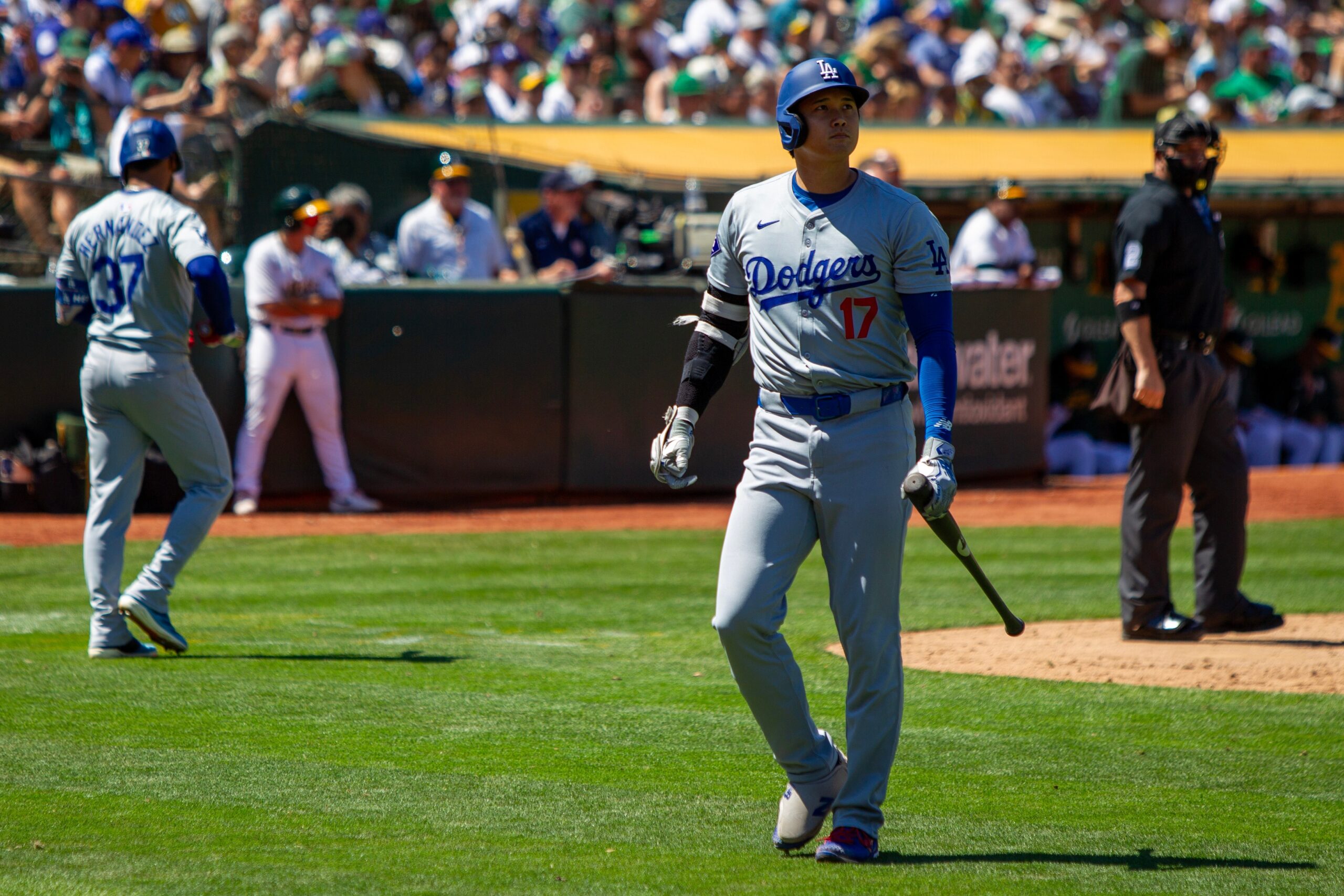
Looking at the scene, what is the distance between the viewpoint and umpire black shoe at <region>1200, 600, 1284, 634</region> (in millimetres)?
7719

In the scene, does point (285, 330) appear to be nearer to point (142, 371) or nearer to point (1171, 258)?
point (142, 371)

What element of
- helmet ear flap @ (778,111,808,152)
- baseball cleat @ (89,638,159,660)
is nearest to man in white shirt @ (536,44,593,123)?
baseball cleat @ (89,638,159,660)

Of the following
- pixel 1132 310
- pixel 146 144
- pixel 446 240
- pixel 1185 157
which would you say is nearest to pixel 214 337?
pixel 146 144

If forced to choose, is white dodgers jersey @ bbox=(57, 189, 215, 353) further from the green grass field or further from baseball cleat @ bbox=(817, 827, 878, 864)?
baseball cleat @ bbox=(817, 827, 878, 864)

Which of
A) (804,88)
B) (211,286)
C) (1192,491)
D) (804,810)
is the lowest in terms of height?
(804,810)

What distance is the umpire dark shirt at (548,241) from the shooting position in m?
13.5

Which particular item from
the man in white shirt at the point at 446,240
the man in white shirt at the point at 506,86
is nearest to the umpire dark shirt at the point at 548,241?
the man in white shirt at the point at 446,240

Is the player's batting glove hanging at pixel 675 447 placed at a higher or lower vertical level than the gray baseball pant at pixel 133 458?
higher

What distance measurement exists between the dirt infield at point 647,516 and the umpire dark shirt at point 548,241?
7.24 ft

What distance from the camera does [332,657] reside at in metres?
6.90

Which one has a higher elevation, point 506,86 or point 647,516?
point 506,86

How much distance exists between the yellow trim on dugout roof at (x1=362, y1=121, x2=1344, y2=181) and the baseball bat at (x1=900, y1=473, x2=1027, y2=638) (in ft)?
33.7

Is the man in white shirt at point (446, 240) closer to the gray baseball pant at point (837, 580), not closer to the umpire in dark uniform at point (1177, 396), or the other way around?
the umpire in dark uniform at point (1177, 396)

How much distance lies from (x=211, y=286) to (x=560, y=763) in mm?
2732
